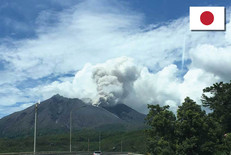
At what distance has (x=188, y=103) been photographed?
4200 centimetres

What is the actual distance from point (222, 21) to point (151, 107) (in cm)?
3874

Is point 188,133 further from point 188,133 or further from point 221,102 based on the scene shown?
point 221,102

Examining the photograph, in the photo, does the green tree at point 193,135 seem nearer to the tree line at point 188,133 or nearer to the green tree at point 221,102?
the tree line at point 188,133

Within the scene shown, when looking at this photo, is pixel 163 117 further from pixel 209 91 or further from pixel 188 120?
pixel 209 91

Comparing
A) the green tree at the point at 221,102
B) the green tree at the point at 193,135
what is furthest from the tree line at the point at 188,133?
the green tree at the point at 221,102

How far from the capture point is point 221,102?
64.8 metres

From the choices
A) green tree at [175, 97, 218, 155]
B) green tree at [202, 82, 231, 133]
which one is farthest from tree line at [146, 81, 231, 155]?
green tree at [202, 82, 231, 133]

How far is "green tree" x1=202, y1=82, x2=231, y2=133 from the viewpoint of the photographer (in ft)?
201

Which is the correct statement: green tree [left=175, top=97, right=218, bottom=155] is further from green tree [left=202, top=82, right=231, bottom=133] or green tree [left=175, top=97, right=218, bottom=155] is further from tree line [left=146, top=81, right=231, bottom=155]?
green tree [left=202, top=82, right=231, bottom=133]

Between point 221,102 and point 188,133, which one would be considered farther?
Result: point 221,102

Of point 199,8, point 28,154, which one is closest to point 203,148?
point 199,8

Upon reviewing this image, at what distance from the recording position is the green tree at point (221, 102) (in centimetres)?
6135

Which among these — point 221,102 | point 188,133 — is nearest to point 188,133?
point 188,133

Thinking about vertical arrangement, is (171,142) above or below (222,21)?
below
